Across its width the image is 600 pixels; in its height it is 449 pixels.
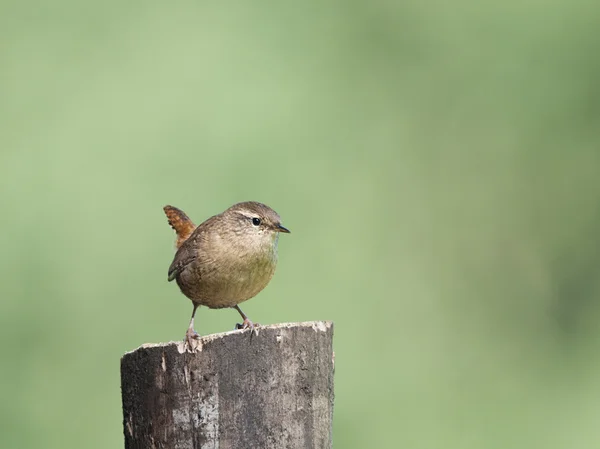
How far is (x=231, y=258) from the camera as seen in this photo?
12.5ft

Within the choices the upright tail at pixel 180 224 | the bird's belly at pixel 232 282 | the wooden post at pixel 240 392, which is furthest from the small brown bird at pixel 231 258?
the wooden post at pixel 240 392

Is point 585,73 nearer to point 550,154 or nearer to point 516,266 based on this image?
point 550,154

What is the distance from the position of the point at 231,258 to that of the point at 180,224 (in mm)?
1118

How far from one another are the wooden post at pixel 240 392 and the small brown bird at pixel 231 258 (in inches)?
40.7

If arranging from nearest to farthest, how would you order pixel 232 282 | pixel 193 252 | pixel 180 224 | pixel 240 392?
pixel 240 392 < pixel 232 282 < pixel 193 252 < pixel 180 224

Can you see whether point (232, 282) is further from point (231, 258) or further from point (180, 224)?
point (180, 224)

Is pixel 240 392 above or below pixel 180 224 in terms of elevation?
below

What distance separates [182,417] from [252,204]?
164 cm

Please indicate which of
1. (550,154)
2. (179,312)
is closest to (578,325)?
(550,154)

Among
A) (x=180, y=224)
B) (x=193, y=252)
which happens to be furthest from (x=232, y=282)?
(x=180, y=224)

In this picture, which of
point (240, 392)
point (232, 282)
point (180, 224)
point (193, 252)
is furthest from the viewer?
point (180, 224)

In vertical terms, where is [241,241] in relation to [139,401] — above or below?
above

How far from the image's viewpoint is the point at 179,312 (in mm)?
5684

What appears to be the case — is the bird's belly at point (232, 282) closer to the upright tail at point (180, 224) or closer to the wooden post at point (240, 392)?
the upright tail at point (180, 224)
